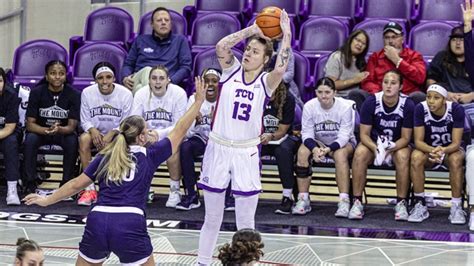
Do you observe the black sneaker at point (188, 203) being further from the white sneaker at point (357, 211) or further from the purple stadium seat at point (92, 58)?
the purple stadium seat at point (92, 58)

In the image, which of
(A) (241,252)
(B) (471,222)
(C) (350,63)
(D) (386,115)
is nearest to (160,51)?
(C) (350,63)

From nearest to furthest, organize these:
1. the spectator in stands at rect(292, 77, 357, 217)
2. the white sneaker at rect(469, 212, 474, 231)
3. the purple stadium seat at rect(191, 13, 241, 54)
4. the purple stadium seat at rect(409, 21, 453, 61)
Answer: the white sneaker at rect(469, 212, 474, 231) < the spectator in stands at rect(292, 77, 357, 217) < the purple stadium seat at rect(409, 21, 453, 61) < the purple stadium seat at rect(191, 13, 241, 54)

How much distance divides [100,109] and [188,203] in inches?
51.2

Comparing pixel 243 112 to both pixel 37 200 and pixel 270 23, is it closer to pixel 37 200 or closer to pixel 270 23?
pixel 270 23

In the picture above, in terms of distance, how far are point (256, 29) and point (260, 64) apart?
0.30 metres

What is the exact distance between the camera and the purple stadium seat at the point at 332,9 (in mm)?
12555

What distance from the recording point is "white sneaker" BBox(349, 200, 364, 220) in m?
10.1

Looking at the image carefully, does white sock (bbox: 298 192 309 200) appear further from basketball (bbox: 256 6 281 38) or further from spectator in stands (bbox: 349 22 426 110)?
→ basketball (bbox: 256 6 281 38)

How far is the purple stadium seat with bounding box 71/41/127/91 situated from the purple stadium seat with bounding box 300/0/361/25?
226 cm

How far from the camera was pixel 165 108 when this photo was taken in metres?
10.6

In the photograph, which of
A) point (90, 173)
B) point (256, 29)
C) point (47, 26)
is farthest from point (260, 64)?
point (47, 26)

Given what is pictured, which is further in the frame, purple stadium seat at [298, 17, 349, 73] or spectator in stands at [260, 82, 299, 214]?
purple stadium seat at [298, 17, 349, 73]

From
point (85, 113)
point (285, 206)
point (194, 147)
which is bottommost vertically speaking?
point (285, 206)

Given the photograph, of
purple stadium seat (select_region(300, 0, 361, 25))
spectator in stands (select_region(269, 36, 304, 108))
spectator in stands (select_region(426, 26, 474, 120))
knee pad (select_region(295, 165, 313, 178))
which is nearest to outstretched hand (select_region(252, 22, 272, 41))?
knee pad (select_region(295, 165, 313, 178))
